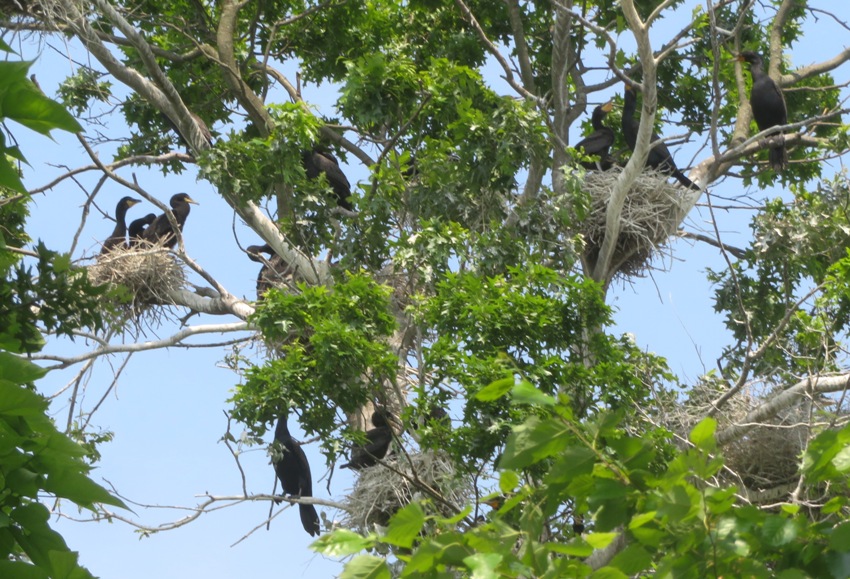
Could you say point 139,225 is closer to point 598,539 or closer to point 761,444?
point 761,444

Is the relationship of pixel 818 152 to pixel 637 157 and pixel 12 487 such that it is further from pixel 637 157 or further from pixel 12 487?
pixel 12 487

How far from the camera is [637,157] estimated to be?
920 centimetres

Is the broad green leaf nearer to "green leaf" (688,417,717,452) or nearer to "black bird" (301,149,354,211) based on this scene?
"green leaf" (688,417,717,452)

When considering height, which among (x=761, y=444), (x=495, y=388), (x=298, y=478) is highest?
(x=298, y=478)

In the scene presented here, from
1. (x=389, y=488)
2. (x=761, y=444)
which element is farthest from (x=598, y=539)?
(x=761, y=444)

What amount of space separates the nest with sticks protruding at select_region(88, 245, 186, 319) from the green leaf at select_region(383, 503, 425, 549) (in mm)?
10415

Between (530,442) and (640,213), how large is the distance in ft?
28.3

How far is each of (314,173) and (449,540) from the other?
9275mm

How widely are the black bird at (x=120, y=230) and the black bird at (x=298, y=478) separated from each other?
3512mm

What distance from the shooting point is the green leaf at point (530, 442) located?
6.64 ft

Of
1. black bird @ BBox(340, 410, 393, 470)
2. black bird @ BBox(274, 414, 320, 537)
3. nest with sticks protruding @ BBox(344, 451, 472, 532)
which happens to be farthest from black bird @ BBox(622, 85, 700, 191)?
black bird @ BBox(274, 414, 320, 537)

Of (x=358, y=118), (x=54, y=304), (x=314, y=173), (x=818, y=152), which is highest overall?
(x=818, y=152)

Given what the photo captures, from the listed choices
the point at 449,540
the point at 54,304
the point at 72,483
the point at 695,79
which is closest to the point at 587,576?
the point at 449,540

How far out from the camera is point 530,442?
2.05 m
